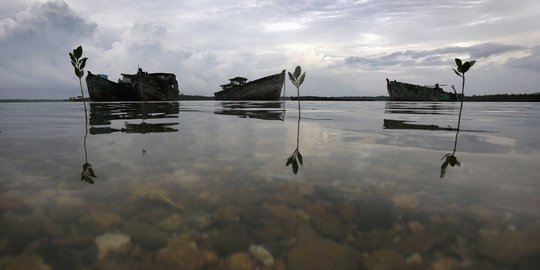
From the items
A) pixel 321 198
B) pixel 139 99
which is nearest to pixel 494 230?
pixel 321 198

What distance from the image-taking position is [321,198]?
2.54 m

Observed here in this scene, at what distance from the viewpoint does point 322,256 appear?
1.66 m

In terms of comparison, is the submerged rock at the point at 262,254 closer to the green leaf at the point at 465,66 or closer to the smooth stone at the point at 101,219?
the smooth stone at the point at 101,219

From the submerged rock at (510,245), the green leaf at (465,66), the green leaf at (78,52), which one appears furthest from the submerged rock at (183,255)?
the green leaf at (465,66)

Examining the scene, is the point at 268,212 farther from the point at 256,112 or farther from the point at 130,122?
the point at 256,112

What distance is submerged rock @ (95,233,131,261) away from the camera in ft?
5.50

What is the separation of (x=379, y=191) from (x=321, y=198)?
0.61m

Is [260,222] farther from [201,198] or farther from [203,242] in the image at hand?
[201,198]

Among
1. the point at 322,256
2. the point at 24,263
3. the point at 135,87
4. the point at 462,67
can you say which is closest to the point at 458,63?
the point at 462,67

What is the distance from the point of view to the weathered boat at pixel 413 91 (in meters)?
54.1

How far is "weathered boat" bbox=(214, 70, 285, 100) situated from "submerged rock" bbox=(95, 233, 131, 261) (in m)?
45.8

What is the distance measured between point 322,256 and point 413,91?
59611 mm

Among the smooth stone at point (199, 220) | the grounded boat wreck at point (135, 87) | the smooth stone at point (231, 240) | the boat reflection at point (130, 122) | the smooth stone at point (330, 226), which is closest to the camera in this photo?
the smooth stone at point (231, 240)

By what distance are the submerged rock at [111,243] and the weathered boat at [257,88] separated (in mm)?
45779
